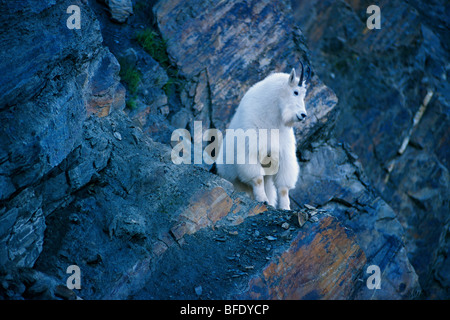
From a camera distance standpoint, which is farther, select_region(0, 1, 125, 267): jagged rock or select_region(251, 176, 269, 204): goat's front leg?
select_region(251, 176, 269, 204): goat's front leg

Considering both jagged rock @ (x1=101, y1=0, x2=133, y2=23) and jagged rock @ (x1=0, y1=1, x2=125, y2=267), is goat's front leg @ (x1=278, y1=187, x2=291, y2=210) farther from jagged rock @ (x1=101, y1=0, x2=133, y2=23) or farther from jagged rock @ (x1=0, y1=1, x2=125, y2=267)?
jagged rock @ (x1=101, y1=0, x2=133, y2=23)

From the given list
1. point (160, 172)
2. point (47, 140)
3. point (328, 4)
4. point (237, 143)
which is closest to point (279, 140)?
point (237, 143)

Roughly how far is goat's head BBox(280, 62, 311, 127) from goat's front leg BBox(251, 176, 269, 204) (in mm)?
1037

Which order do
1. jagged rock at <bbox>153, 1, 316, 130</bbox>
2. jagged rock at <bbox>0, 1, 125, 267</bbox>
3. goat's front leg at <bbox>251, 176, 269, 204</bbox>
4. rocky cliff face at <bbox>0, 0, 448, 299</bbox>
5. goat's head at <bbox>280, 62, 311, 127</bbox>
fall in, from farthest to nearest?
jagged rock at <bbox>153, 1, 316, 130</bbox>
goat's front leg at <bbox>251, 176, 269, 204</bbox>
goat's head at <bbox>280, 62, 311, 127</bbox>
rocky cliff face at <bbox>0, 0, 448, 299</bbox>
jagged rock at <bbox>0, 1, 125, 267</bbox>

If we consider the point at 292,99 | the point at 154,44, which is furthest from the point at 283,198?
the point at 154,44

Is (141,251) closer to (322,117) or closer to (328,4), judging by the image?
(322,117)

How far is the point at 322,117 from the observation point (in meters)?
10.2

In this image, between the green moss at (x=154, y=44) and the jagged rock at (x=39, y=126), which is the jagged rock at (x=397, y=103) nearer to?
the green moss at (x=154, y=44)

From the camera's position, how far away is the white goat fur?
7039mm

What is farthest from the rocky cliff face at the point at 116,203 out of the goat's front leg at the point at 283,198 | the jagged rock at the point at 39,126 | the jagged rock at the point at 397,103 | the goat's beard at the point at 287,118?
the jagged rock at the point at 397,103

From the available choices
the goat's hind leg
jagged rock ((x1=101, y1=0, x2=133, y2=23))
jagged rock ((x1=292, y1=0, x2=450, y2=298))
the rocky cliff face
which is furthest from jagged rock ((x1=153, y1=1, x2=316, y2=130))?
the goat's hind leg

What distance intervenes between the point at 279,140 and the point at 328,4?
6.21 metres

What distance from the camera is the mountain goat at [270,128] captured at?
7.05 meters
